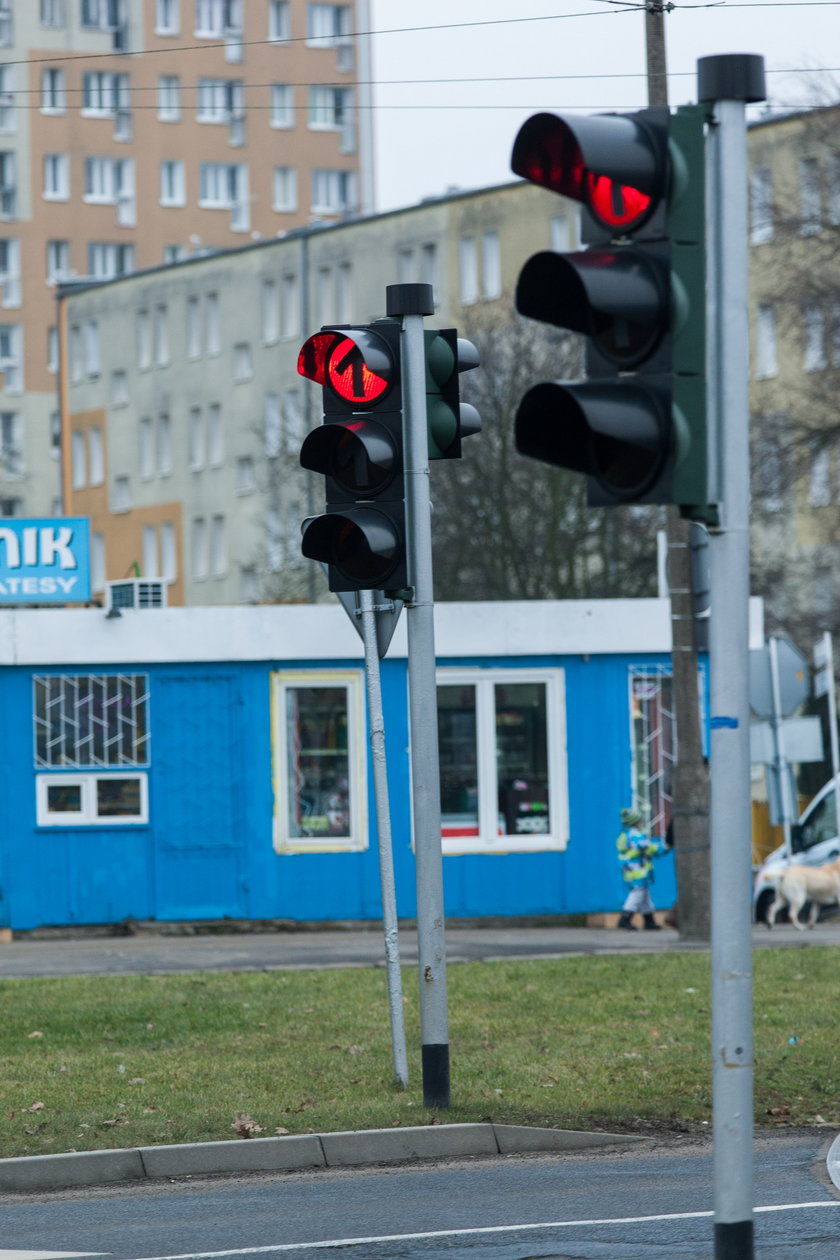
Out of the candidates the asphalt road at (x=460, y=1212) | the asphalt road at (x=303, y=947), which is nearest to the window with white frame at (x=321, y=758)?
the asphalt road at (x=303, y=947)

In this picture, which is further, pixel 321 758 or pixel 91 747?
pixel 321 758

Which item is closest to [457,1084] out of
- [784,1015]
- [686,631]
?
[784,1015]

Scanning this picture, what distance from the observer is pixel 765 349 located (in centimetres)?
6381

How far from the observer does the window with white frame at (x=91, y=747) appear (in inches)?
915

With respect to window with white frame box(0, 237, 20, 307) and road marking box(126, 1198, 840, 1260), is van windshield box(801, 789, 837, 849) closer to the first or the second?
road marking box(126, 1198, 840, 1260)

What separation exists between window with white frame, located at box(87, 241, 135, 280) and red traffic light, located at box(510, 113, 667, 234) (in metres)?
89.2

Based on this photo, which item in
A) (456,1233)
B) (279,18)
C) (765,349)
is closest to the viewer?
(456,1233)

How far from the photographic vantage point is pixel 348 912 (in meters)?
23.8

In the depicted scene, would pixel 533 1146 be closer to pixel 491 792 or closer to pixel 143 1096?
pixel 143 1096

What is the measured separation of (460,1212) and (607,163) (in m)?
4.63

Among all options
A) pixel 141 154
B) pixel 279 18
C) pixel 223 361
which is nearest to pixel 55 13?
pixel 141 154

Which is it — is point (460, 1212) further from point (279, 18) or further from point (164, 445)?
point (279, 18)

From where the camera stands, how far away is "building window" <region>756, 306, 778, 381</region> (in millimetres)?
63406

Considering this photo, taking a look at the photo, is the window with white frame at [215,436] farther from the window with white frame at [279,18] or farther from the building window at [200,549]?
the window with white frame at [279,18]
